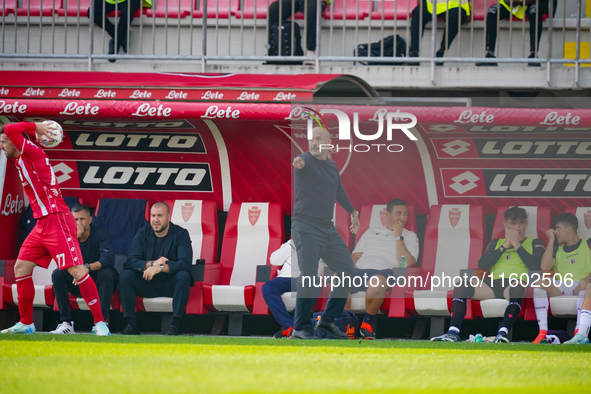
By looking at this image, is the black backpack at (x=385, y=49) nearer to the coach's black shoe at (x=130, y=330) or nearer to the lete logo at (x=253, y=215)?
the lete logo at (x=253, y=215)

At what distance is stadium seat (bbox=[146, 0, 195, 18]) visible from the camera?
36.6 feet

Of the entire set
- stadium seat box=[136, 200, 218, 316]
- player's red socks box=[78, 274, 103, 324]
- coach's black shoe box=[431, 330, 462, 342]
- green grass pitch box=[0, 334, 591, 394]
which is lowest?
coach's black shoe box=[431, 330, 462, 342]

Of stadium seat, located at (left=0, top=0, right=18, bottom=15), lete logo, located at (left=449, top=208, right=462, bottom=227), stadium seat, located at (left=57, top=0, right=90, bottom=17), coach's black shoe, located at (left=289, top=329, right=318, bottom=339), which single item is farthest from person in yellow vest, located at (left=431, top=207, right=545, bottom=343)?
stadium seat, located at (left=0, top=0, right=18, bottom=15)

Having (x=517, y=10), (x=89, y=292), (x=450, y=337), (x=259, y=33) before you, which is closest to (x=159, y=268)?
(x=89, y=292)

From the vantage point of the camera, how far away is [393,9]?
11.2m

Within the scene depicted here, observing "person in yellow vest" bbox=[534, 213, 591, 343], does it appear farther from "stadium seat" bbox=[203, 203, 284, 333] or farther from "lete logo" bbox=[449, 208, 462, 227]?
"stadium seat" bbox=[203, 203, 284, 333]

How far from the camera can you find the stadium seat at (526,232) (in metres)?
8.17

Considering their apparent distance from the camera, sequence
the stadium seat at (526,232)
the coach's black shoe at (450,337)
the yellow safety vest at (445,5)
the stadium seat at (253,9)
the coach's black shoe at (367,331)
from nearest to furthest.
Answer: the coach's black shoe at (450,337) < the stadium seat at (526,232) < the coach's black shoe at (367,331) < the yellow safety vest at (445,5) < the stadium seat at (253,9)

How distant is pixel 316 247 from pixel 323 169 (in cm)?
67

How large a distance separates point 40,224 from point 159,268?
4.40 feet

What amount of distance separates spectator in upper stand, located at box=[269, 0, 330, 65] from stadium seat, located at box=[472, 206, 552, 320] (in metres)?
2.99

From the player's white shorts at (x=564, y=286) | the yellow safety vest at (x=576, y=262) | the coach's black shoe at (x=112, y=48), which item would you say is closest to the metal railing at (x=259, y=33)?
the coach's black shoe at (x=112, y=48)

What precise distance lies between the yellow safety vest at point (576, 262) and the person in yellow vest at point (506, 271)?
0.18 metres

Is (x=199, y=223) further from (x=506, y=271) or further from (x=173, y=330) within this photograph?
(x=506, y=271)
